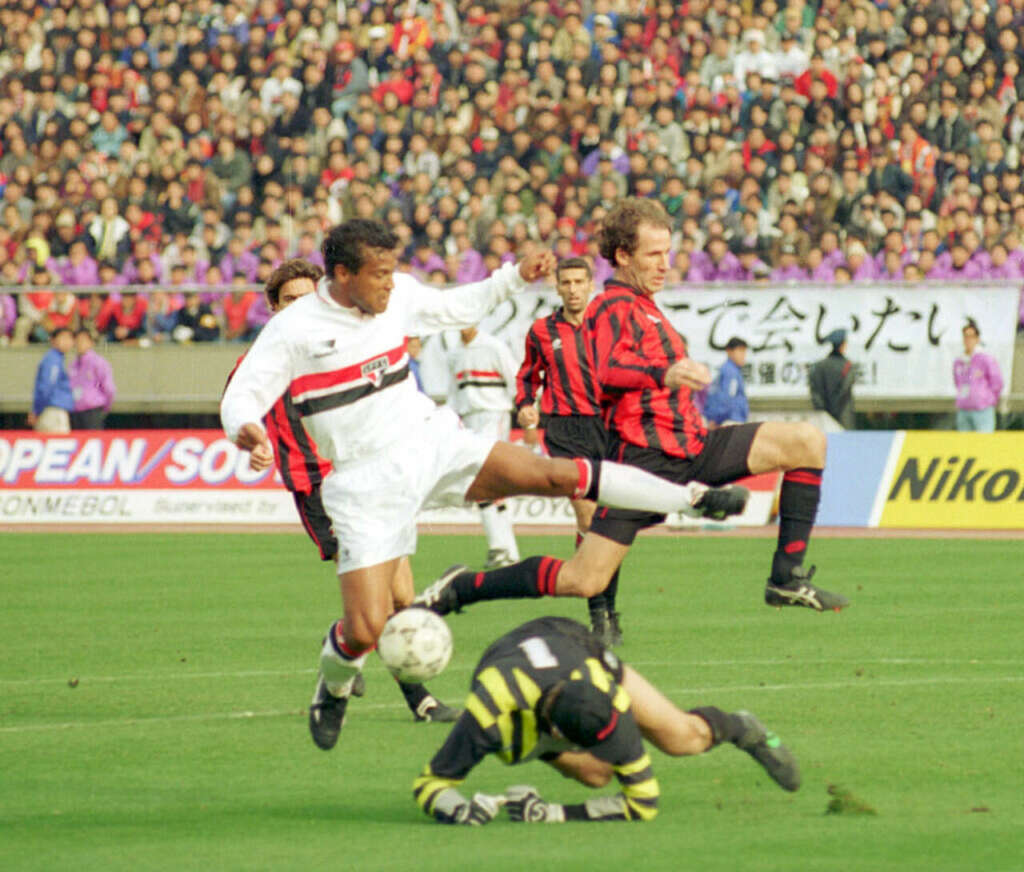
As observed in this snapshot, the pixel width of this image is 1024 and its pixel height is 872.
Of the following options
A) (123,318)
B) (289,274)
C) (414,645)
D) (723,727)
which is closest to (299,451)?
(289,274)

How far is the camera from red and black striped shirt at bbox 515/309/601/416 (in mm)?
11055

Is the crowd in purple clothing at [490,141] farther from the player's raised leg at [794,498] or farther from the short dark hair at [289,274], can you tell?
the short dark hair at [289,274]

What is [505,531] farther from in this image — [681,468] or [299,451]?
[681,468]

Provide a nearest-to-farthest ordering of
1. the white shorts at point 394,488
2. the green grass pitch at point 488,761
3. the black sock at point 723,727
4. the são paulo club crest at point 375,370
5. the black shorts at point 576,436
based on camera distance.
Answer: the green grass pitch at point 488,761 → the black sock at point 723,727 → the white shorts at point 394,488 → the são paulo club crest at point 375,370 → the black shorts at point 576,436

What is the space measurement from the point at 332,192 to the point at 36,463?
5226 millimetres

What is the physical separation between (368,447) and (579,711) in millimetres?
2211

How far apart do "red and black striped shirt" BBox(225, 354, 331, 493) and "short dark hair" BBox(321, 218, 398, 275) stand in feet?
5.39

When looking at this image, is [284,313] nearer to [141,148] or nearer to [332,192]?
[332,192]

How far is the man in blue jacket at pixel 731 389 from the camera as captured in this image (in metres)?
18.9

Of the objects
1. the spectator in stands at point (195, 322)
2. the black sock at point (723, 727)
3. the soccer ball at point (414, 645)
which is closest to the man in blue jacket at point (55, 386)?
the spectator in stands at point (195, 322)

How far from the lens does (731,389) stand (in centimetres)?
1894

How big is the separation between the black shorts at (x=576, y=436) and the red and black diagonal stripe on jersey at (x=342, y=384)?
12.0ft

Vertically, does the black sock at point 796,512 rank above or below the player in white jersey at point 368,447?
below

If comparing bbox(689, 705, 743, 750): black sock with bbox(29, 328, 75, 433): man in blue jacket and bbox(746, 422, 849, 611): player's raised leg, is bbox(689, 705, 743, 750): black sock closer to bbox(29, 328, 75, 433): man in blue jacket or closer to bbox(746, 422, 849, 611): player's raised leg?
bbox(746, 422, 849, 611): player's raised leg
